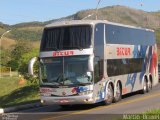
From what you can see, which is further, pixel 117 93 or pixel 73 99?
pixel 117 93

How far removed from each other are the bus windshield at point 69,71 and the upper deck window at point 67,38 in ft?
1.84

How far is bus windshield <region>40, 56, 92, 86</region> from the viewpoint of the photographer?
2289 centimetres

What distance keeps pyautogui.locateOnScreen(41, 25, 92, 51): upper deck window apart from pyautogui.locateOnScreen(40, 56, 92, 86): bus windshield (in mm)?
560

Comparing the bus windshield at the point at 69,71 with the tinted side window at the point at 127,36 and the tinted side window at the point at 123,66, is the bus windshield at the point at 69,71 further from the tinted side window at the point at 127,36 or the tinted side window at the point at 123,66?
the tinted side window at the point at 127,36

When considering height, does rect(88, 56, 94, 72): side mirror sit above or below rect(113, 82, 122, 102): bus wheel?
Result: above

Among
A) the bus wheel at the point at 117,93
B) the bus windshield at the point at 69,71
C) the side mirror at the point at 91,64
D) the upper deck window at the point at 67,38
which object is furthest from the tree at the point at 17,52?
the side mirror at the point at 91,64

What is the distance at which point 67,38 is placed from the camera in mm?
23453

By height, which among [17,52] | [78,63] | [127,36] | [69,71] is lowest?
[69,71]

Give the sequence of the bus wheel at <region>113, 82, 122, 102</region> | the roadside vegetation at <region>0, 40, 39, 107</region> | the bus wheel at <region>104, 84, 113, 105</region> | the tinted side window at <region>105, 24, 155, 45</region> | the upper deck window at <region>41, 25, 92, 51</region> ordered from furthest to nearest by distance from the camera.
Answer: the roadside vegetation at <region>0, 40, 39, 107</region>
the bus wheel at <region>113, 82, 122, 102</region>
the tinted side window at <region>105, 24, 155, 45</region>
the bus wheel at <region>104, 84, 113, 105</region>
the upper deck window at <region>41, 25, 92, 51</region>

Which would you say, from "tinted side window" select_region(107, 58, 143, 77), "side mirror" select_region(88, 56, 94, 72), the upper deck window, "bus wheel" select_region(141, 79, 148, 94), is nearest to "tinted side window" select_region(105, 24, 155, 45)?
"tinted side window" select_region(107, 58, 143, 77)

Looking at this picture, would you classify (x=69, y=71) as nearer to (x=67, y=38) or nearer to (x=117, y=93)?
(x=67, y=38)

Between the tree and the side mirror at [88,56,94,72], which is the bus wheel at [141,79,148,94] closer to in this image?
the side mirror at [88,56,94,72]

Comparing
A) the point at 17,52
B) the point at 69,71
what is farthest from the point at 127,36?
the point at 17,52

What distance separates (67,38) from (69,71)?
4.94ft
